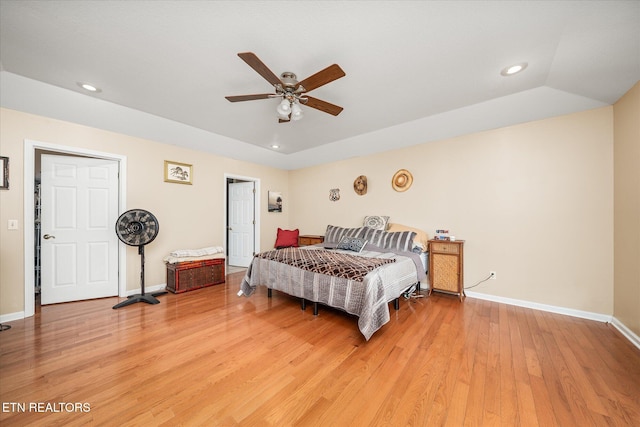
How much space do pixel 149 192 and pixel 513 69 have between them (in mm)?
4798

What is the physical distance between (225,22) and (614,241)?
4.28 meters

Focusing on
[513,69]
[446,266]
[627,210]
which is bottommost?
[446,266]

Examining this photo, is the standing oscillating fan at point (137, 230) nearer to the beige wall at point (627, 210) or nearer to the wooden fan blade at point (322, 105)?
the wooden fan blade at point (322, 105)

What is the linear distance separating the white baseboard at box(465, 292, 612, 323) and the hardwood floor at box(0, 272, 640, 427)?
121 millimetres

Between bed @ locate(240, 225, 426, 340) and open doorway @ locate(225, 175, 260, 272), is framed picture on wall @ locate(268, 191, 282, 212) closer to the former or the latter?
open doorway @ locate(225, 175, 260, 272)

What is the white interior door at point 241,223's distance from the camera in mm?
5121

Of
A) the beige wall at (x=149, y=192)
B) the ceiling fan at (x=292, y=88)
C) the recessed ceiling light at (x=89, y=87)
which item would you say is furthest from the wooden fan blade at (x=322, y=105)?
the beige wall at (x=149, y=192)

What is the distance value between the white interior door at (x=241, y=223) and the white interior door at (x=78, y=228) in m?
2.19

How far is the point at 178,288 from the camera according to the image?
11.4ft

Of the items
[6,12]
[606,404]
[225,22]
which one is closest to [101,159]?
[6,12]

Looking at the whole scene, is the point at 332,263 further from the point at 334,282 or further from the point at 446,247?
the point at 446,247

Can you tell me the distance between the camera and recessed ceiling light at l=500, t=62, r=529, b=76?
2047 mm

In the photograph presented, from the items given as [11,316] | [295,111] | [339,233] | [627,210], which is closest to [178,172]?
[11,316]

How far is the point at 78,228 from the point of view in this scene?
3117 mm
